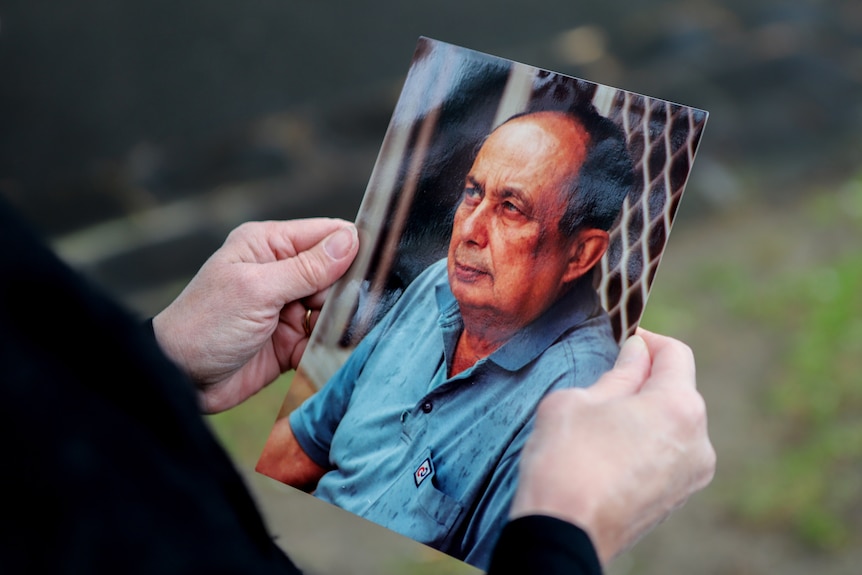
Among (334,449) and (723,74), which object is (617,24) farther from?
(334,449)

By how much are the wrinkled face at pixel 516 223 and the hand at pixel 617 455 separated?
11 centimetres

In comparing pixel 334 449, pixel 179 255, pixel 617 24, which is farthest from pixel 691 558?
pixel 617 24

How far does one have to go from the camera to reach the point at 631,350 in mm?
750

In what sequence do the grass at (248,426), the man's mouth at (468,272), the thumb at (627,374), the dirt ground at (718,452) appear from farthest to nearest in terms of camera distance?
the grass at (248,426) < the dirt ground at (718,452) < the man's mouth at (468,272) < the thumb at (627,374)

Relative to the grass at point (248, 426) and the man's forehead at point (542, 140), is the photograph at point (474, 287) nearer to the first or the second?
the man's forehead at point (542, 140)

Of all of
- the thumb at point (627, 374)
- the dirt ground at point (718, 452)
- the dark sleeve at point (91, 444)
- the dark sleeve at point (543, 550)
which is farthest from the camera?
the dirt ground at point (718, 452)

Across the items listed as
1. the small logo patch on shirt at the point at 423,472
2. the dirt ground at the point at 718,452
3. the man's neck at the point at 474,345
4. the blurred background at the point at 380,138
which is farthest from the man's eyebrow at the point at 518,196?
the blurred background at the point at 380,138

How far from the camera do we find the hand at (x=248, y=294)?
2.81 feet

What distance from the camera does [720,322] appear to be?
2.05 m

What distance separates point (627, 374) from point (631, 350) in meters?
0.03

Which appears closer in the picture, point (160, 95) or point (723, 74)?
point (160, 95)

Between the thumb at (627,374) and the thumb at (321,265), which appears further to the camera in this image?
the thumb at (321,265)

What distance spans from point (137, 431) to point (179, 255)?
1803 mm

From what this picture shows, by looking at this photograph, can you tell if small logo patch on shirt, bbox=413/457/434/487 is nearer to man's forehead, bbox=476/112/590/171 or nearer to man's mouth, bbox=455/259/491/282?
man's mouth, bbox=455/259/491/282
